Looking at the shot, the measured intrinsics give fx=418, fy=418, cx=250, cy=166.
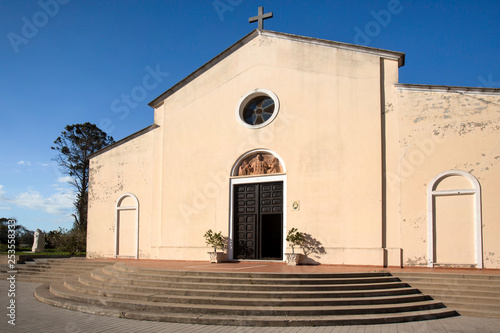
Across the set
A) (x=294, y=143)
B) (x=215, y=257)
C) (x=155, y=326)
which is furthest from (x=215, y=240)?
(x=155, y=326)

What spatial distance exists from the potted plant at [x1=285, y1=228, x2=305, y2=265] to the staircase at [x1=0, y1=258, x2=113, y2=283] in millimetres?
7377

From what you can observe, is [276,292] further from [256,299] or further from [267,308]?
[267,308]

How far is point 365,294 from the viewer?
34.3ft

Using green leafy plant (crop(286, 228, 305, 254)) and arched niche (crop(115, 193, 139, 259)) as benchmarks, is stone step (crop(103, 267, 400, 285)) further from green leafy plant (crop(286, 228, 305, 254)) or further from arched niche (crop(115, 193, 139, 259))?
arched niche (crop(115, 193, 139, 259))

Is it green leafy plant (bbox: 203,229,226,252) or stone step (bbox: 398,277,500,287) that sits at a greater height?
green leafy plant (bbox: 203,229,226,252)

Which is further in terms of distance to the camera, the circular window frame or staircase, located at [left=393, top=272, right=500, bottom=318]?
the circular window frame

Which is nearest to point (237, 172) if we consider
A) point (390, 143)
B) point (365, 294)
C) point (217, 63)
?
point (217, 63)

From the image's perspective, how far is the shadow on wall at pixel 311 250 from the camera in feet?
49.7

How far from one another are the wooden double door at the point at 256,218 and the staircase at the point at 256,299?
510 cm

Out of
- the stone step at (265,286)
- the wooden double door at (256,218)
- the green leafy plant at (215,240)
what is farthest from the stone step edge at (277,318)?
the wooden double door at (256,218)

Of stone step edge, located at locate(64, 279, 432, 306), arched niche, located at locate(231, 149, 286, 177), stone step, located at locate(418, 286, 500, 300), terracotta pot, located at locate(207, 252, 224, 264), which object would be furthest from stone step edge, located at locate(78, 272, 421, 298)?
arched niche, located at locate(231, 149, 286, 177)

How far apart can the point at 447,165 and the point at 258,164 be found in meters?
6.87

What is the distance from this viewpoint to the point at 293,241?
15.1 meters

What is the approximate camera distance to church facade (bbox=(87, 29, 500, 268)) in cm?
1366
